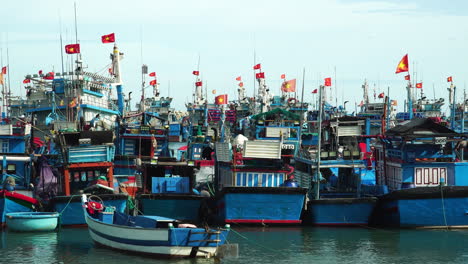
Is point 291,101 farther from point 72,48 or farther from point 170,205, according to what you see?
point 170,205

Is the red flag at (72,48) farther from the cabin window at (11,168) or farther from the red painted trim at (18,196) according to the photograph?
the red painted trim at (18,196)

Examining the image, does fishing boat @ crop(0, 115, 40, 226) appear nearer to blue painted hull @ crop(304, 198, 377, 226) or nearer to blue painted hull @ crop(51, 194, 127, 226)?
blue painted hull @ crop(51, 194, 127, 226)

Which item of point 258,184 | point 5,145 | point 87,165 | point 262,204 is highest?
point 5,145

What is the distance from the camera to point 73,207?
1253 inches

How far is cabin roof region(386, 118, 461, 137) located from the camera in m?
31.8

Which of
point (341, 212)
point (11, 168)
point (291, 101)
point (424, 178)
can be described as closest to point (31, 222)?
point (11, 168)

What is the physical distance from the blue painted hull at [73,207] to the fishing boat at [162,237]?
5374 mm

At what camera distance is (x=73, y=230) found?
31.7 meters

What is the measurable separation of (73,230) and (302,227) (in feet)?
35.2

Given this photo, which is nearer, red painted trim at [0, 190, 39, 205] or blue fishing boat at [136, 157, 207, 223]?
red painted trim at [0, 190, 39, 205]

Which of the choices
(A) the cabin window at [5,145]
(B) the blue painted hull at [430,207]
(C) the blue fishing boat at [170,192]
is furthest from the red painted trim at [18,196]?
(B) the blue painted hull at [430,207]

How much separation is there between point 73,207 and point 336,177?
14.5m

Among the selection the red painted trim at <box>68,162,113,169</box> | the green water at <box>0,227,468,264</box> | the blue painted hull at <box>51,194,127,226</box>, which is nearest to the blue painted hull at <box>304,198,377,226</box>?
the green water at <box>0,227,468,264</box>

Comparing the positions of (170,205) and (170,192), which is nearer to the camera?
(170,205)
